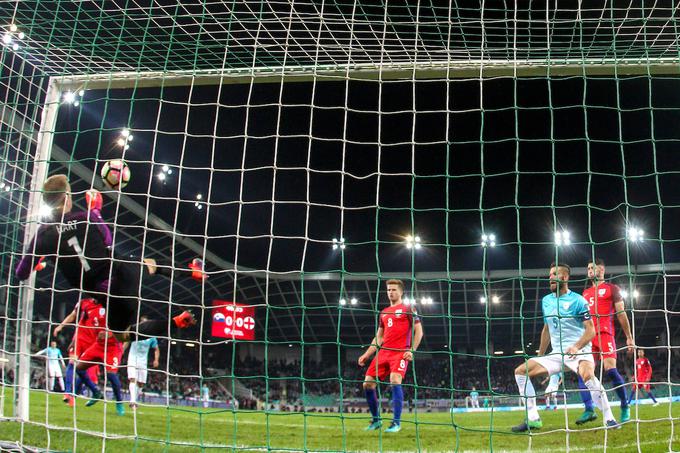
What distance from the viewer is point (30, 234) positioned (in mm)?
6859

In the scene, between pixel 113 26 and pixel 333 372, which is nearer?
pixel 113 26

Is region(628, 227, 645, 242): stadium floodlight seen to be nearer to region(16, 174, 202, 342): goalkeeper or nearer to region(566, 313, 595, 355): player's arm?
region(566, 313, 595, 355): player's arm

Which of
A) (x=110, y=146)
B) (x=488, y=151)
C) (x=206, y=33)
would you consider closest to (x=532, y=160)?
(x=488, y=151)

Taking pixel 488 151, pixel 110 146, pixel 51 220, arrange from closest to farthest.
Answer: pixel 51 220 < pixel 110 146 < pixel 488 151

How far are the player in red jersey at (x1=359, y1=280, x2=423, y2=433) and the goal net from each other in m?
0.12

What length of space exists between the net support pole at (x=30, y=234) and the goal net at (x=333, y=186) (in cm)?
3

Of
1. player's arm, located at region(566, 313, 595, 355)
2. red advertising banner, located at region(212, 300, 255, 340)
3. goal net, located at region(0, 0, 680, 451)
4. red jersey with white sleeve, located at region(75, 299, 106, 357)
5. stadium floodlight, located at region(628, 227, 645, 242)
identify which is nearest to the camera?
stadium floodlight, located at region(628, 227, 645, 242)

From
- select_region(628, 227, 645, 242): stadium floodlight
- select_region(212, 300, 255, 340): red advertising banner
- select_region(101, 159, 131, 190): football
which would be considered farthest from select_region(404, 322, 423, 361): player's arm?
select_region(212, 300, 255, 340): red advertising banner

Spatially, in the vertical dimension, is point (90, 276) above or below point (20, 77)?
below

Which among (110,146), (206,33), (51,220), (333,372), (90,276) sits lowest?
(333,372)

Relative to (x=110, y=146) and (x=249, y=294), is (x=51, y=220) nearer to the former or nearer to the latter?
(x=110, y=146)

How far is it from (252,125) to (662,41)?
1190 centimetres

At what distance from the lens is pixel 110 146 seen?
60.5ft

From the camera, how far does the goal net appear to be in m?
5.99
